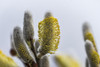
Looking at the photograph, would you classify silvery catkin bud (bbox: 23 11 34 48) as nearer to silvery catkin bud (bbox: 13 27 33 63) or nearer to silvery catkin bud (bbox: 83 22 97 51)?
silvery catkin bud (bbox: 13 27 33 63)

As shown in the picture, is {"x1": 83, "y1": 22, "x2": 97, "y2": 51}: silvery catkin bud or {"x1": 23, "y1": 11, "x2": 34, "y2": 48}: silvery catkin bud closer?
{"x1": 23, "y1": 11, "x2": 34, "y2": 48}: silvery catkin bud

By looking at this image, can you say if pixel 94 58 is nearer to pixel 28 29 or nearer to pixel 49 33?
pixel 49 33

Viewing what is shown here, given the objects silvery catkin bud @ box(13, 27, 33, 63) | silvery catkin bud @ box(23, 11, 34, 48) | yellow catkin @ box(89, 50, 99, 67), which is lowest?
yellow catkin @ box(89, 50, 99, 67)

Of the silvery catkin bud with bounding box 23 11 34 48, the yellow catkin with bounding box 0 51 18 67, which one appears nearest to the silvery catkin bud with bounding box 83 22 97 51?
the silvery catkin bud with bounding box 23 11 34 48

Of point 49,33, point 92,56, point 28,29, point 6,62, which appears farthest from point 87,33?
point 6,62

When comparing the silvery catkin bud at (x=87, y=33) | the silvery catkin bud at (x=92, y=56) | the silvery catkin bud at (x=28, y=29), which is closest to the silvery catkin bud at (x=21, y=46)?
the silvery catkin bud at (x=28, y=29)

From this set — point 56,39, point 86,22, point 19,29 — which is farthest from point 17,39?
point 86,22
